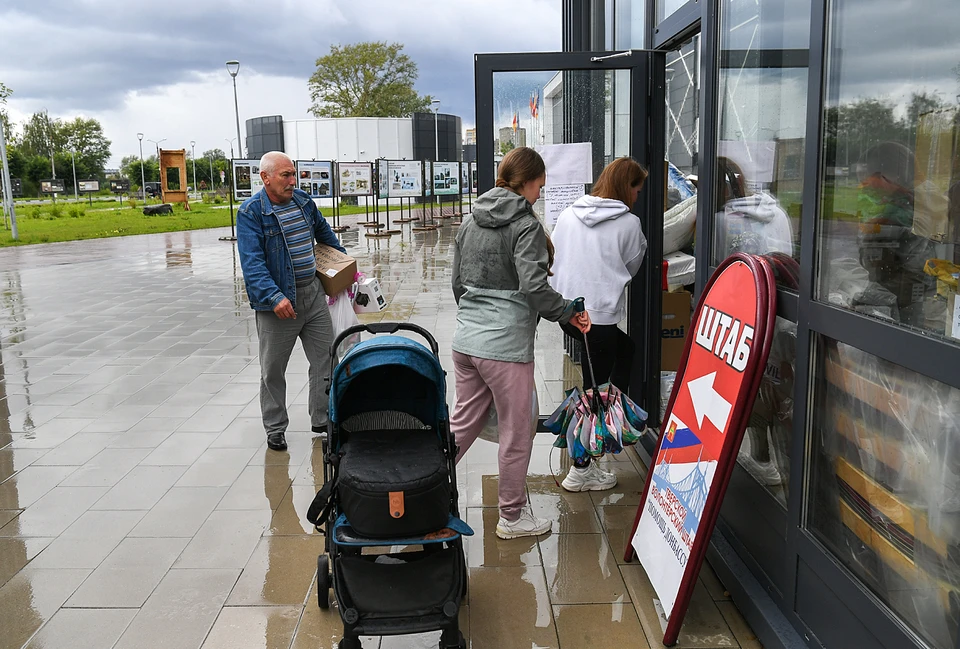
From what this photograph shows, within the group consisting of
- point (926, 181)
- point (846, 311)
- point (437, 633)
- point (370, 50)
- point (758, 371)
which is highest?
point (370, 50)

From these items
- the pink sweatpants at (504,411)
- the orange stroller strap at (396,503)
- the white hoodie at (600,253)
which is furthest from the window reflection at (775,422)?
the orange stroller strap at (396,503)

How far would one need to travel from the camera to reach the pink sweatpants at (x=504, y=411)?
3.77 m

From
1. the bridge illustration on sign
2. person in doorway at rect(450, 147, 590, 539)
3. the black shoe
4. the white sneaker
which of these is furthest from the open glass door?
the black shoe

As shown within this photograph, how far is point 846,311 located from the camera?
2637 millimetres

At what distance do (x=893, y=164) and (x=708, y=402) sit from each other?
1101 millimetres

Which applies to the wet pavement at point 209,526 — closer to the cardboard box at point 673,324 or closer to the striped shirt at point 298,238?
the cardboard box at point 673,324

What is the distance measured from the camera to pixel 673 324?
5348 mm

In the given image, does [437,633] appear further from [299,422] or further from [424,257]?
[424,257]

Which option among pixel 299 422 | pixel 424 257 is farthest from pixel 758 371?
pixel 424 257

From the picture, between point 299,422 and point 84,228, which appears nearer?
point 299,422

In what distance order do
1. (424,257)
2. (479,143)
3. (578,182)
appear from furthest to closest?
(424,257), (578,182), (479,143)

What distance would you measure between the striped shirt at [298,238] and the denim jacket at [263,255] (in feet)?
0.13

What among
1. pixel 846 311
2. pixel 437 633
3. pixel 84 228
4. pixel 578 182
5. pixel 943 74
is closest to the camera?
pixel 943 74

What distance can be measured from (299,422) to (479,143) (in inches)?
96.8
